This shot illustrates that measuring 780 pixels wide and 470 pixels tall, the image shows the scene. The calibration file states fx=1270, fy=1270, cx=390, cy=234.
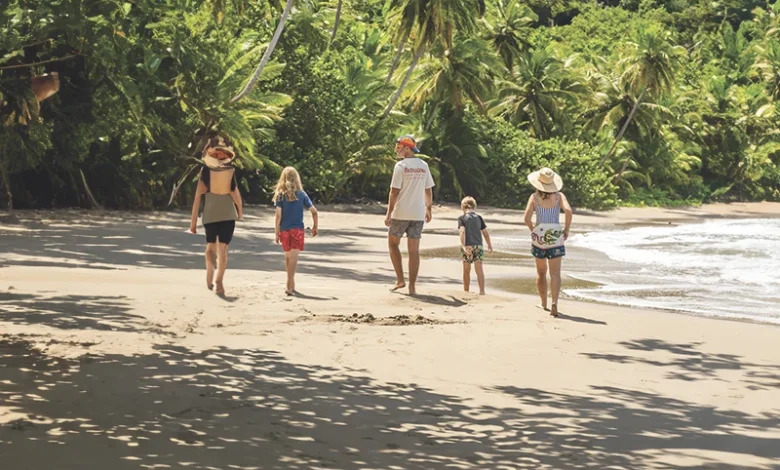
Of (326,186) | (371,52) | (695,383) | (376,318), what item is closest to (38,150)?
(326,186)

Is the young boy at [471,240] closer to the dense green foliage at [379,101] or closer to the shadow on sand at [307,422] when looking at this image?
the dense green foliage at [379,101]

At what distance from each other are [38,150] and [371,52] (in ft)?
66.9

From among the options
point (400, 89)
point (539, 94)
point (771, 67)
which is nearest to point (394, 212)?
point (400, 89)

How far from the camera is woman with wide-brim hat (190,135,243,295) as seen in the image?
11812 mm

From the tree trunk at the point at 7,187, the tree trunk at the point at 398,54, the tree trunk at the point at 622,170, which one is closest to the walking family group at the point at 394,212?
the tree trunk at the point at 7,187

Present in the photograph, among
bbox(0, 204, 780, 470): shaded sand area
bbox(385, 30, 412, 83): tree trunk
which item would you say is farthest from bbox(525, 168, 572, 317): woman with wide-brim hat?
bbox(385, 30, 412, 83): tree trunk

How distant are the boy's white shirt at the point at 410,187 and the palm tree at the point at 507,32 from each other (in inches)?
1370

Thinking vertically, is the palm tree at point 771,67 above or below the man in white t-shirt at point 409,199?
above

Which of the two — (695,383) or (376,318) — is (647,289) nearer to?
(376,318)

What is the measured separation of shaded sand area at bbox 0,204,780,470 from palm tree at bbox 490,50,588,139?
112 feet

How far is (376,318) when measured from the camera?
10.6 metres

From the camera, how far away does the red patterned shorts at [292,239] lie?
489 inches

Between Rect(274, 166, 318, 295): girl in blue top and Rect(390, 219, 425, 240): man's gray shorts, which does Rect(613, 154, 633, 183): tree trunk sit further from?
Rect(274, 166, 318, 295): girl in blue top

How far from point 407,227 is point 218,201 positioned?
189 centimetres
